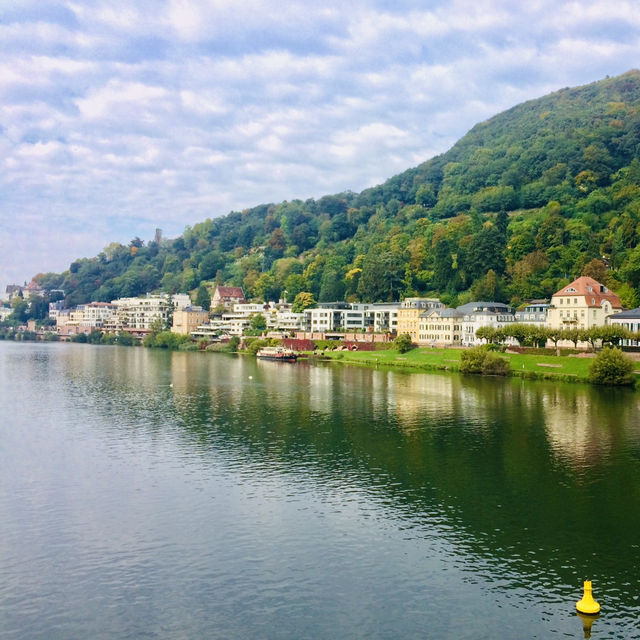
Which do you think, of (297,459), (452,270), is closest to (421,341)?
(452,270)

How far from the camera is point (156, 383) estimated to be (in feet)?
239

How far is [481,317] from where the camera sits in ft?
333

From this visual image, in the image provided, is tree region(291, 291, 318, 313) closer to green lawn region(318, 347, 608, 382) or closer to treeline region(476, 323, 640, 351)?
green lawn region(318, 347, 608, 382)

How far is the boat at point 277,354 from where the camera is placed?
111069 mm

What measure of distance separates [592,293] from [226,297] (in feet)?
344

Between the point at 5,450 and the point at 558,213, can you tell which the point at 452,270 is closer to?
the point at 558,213

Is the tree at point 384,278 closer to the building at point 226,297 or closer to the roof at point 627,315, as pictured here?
the building at point 226,297

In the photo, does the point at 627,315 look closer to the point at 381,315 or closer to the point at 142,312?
the point at 381,315

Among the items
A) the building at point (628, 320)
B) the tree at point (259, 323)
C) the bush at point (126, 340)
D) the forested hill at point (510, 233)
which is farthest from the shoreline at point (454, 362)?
the bush at point (126, 340)

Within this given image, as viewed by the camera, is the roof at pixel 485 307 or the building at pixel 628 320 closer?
the building at pixel 628 320

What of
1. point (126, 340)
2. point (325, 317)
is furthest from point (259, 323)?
point (126, 340)

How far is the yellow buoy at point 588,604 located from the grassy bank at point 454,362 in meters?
55.1

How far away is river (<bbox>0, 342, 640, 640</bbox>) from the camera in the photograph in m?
19.8

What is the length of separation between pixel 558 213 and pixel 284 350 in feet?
209
